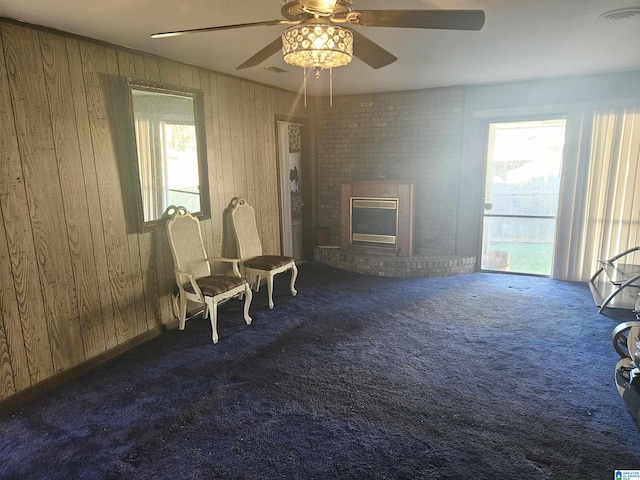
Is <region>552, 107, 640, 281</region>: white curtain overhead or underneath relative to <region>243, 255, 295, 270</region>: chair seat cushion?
overhead

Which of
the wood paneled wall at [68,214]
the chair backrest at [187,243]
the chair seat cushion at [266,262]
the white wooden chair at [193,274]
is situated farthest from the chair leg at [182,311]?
the chair seat cushion at [266,262]

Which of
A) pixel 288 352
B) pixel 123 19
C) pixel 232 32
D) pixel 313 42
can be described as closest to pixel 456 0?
pixel 313 42

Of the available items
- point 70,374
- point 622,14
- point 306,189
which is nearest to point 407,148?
point 306,189

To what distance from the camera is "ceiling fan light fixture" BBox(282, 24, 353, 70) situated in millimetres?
1726

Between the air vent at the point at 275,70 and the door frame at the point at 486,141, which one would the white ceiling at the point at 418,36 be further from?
the door frame at the point at 486,141

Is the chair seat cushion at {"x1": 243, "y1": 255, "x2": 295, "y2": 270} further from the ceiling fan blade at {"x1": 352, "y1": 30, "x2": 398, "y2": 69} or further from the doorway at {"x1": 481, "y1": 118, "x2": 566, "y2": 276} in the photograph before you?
the doorway at {"x1": 481, "y1": 118, "x2": 566, "y2": 276}

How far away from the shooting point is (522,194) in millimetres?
5168

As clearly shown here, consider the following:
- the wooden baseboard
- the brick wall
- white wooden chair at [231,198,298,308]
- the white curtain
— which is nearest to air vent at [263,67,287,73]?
white wooden chair at [231,198,298,308]

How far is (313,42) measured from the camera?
1733 mm

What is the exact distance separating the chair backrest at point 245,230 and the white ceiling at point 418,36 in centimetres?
145

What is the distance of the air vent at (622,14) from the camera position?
2391mm

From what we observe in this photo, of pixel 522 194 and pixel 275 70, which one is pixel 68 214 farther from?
pixel 522 194

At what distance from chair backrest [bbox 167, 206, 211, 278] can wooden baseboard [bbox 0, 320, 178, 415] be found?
60cm

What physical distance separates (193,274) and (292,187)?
279cm
